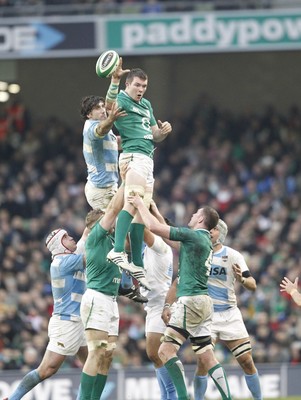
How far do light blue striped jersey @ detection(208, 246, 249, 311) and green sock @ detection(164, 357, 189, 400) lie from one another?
5.90ft

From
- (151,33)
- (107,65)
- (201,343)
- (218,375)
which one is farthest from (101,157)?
(151,33)

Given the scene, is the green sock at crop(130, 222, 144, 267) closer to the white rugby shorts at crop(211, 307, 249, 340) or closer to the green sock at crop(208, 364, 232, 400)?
the green sock at crop(208, 364, 232, 400)

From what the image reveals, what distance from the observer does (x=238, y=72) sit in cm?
2902

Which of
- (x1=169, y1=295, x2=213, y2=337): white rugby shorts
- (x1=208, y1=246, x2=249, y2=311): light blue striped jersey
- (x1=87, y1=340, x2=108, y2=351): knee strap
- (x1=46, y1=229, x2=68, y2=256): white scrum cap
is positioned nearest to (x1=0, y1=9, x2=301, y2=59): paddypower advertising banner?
(x1=208, y1=246, x2=249, y2=311): light blue striped jersey

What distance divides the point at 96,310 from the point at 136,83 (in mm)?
2444

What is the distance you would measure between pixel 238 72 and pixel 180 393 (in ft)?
51.2

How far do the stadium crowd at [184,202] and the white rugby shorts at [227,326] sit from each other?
20.4 feet

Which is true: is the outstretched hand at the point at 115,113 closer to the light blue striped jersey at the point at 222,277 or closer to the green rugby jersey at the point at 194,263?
the green rugby jersey at the point at 194,263

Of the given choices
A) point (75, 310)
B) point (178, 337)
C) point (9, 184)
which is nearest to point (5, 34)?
point (9, 184)

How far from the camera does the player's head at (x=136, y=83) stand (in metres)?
14.3

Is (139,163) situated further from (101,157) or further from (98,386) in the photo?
(98,386)

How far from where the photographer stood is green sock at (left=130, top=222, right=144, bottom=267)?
14.5 metres

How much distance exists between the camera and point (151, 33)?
2509cm

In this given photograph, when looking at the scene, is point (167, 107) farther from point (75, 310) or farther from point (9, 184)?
point (75, 310)
